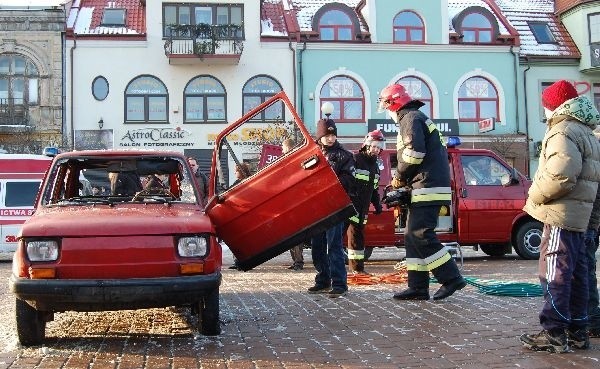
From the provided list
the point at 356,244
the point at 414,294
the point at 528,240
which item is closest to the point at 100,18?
the point at 528,240

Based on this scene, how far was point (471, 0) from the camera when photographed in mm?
34688

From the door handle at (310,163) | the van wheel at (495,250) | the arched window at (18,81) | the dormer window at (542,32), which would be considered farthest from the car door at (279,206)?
the dormer window at (542,32)

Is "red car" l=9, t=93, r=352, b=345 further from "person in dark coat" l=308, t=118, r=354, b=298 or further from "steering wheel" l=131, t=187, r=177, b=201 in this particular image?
"person in dark coat" l=308, t=118, r=354, b=298

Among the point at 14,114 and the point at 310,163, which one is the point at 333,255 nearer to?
the point at 310,163

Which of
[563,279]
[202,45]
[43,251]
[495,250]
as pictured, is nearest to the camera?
[563,279]

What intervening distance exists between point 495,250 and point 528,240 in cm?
127

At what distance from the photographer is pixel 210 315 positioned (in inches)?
224

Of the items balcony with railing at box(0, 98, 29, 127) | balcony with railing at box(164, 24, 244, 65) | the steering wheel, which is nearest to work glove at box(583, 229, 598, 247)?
the steering wheel

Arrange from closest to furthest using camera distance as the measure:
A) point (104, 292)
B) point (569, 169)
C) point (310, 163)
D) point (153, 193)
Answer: point (569, 169) < point (104, 292) < point (310, 163) < point (153, 193)

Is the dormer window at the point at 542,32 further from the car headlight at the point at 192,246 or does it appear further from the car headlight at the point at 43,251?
the car headlight at the point at 43,251

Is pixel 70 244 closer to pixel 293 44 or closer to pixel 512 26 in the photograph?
pixel 293 44

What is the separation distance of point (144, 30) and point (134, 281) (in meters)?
26.8

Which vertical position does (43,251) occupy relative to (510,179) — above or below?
below

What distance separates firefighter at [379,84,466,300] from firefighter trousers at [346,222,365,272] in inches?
88.7
